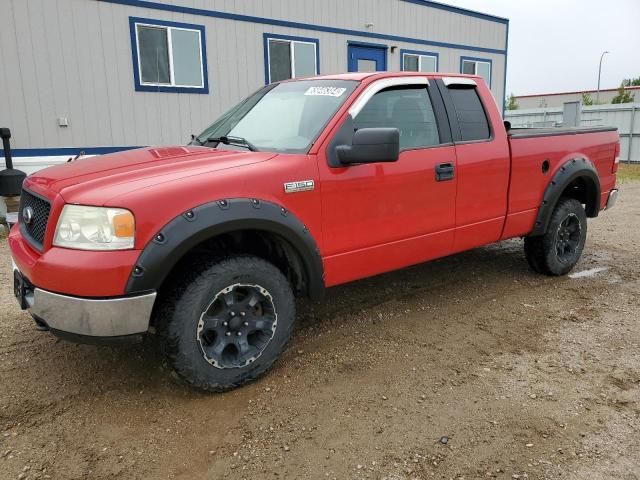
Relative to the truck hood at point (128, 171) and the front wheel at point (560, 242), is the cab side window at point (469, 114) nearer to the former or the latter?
the front wheel at point (560, 242)

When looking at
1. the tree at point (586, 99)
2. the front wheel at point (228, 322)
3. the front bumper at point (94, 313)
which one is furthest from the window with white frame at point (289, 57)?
the tree at point (586, 99)

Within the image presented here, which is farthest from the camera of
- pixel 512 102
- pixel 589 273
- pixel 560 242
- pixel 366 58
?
pixel 512 102

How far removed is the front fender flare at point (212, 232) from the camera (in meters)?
2.63

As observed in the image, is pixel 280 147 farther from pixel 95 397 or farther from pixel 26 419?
pixel 26 419

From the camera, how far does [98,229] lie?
8.52 ft

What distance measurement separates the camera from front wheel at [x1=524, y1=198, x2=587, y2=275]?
4.98m

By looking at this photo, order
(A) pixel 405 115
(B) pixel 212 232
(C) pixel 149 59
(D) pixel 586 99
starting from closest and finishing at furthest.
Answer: (B) pixel 212 232 < (A) pixel 405 115 < (C) pixel 149 59 < (D) pixel 586 99

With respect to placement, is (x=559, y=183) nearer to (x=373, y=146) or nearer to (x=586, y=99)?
(x=373, y=146)

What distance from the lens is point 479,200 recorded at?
419 cm

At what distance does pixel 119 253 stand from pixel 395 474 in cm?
167

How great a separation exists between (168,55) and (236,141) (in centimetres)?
663

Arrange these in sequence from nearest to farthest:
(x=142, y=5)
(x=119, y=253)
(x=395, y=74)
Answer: (x=119, y=253) → (x=395, y=74) → (x=142, y=5)

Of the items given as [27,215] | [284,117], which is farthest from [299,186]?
[27,215]

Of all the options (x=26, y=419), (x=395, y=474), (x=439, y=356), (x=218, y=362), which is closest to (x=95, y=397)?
(x=26, y=419)
